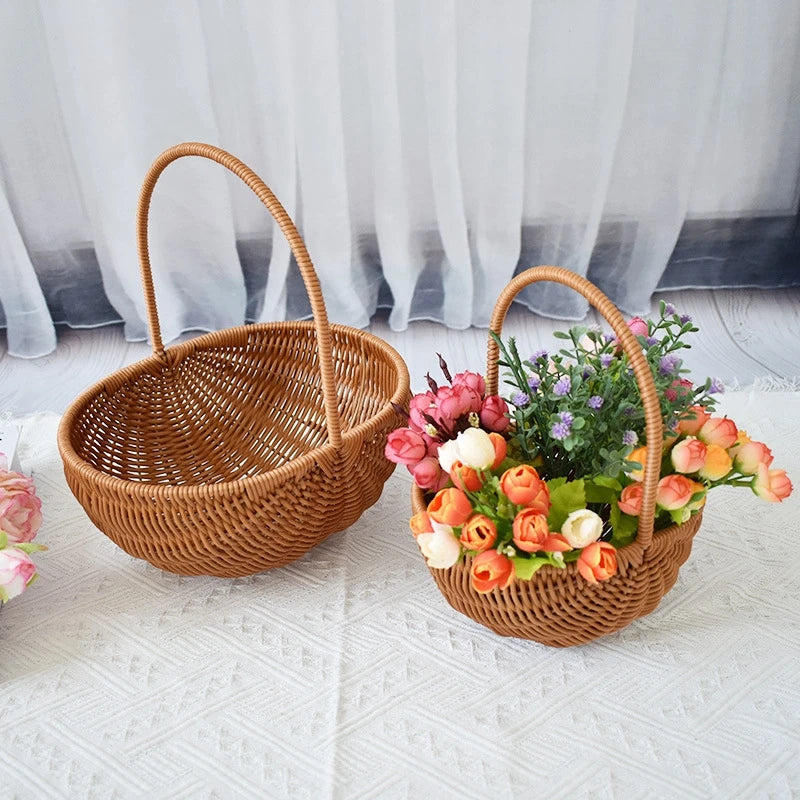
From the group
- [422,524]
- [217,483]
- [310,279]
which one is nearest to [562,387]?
[422,524]

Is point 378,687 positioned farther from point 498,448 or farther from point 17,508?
point 17,508

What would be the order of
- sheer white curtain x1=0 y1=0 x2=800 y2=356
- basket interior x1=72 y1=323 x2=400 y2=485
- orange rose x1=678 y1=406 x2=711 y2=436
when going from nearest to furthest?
1. orange rose x1=678 y1=406 x2=711 y2=436
2. basket interior x1=72 y1=323 x2=400 y2=485
3. sheer white curtain x1=0 y1=0 x2=800 y2=356

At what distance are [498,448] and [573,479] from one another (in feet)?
0.38

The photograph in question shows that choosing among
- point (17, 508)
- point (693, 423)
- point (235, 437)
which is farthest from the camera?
point (235, 437)

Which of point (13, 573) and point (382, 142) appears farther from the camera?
point (382, 142)

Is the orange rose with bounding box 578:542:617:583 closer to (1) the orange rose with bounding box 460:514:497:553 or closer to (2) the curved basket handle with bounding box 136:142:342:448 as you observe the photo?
(1) the orange rose with bounding box 460:514:497:553

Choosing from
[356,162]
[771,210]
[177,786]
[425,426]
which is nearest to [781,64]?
[771,210]

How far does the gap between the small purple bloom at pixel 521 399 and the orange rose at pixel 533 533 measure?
0.17 metres

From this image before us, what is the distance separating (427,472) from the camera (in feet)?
2.81

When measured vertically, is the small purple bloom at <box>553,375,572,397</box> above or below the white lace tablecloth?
above

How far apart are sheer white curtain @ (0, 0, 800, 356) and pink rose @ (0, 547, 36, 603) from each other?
3.39 feet

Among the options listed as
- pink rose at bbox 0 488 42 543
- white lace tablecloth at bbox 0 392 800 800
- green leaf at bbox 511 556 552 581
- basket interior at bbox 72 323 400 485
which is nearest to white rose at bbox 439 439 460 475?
green leaf at bbox 511 556 552 581

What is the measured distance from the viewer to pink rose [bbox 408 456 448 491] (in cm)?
86

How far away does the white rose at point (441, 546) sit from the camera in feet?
2.58
